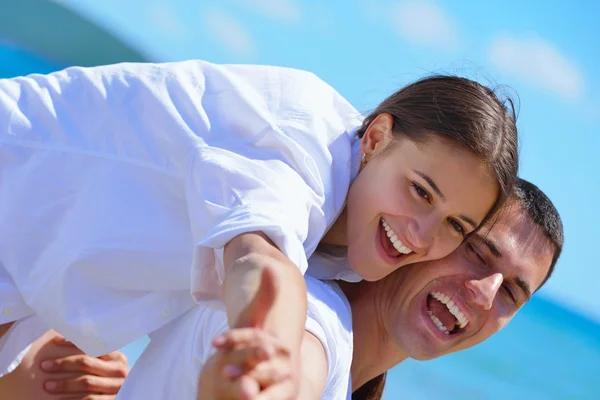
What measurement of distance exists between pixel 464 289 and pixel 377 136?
0.57 meters

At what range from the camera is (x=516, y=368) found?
32.3 feet

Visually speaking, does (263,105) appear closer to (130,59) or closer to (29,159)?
(29,159)

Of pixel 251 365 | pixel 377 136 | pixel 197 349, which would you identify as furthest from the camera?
pixel 377 136

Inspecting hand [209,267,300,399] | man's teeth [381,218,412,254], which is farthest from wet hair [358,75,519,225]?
hand [209,267,300,399]

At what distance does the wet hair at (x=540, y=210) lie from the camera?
108 inches

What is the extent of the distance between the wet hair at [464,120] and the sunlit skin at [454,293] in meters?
0.34

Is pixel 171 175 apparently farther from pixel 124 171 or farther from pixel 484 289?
pixel 484 289

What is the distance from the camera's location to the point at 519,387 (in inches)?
357

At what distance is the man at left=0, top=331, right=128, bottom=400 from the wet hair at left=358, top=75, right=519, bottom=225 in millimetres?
1210

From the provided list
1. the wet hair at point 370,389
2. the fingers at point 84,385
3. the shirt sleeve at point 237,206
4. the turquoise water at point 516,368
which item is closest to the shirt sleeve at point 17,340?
the fingers at point 84,385

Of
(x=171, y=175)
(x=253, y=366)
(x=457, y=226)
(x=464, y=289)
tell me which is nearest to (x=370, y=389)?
(x=464, y=289)

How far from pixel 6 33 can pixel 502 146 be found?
965 cm

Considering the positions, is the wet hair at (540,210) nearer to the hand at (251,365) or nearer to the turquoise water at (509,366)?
the hand at (251,365)

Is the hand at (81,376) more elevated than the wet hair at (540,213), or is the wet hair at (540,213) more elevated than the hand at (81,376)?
the wet hair at (540,213)
